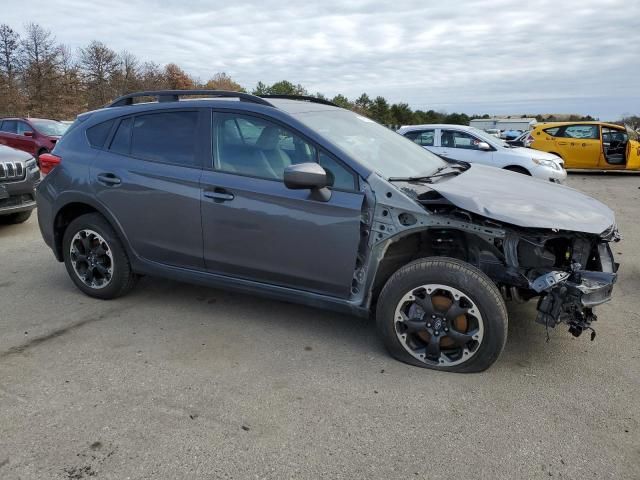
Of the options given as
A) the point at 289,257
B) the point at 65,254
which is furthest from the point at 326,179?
the point at 65,254

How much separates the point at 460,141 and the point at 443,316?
8.70m

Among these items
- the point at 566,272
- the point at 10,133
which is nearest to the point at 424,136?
the point at 566,272

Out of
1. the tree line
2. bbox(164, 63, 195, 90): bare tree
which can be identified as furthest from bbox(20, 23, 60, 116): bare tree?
bbox(164, 63, 195, 90): bare tree

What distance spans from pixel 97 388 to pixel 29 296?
2049 mm

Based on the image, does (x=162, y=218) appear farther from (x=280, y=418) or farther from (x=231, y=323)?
(x=280, y=418)

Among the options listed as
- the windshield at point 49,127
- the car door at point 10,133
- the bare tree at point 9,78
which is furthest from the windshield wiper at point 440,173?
the bare tree at point 9,78

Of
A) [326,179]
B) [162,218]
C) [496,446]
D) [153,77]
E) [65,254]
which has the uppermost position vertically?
[153,77]

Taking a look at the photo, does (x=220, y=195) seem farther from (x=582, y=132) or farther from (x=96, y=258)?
(x=582, y=132)

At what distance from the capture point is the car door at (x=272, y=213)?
3307 mm

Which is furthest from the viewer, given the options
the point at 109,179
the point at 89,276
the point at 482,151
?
the point at 482,151

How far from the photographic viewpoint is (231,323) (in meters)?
3.98

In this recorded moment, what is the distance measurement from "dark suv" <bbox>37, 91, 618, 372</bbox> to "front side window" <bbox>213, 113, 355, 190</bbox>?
0.03 feet

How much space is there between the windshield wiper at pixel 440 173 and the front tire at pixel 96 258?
7.83 ft

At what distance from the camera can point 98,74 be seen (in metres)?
41.8
